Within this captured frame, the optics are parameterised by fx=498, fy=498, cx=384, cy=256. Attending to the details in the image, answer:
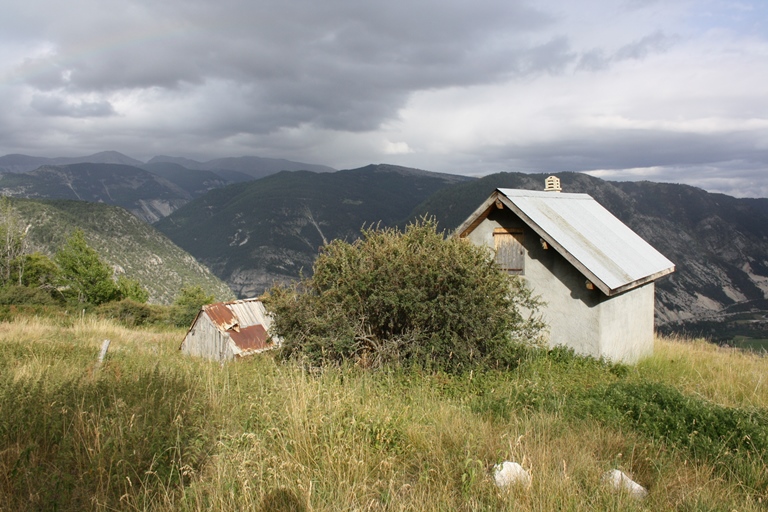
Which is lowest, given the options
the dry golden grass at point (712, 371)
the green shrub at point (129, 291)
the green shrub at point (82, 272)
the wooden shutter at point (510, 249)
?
the green shrub at point (129, 291)

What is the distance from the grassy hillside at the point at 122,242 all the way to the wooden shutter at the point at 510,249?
8186 cm

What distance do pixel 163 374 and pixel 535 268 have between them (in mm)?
8732

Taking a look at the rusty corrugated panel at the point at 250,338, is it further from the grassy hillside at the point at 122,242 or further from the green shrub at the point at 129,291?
the grassy hillside at the point at 122,242

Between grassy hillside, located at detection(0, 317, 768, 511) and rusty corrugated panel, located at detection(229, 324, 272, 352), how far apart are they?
54.5ft

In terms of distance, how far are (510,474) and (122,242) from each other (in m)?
114

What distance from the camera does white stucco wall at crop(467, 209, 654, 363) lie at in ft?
35.6

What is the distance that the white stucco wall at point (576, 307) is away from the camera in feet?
35.6

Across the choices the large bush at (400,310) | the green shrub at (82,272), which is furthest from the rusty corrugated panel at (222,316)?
the green shrub at (82,272)

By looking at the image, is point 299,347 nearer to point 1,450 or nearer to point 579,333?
point 1,450

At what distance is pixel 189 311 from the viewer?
4388cm

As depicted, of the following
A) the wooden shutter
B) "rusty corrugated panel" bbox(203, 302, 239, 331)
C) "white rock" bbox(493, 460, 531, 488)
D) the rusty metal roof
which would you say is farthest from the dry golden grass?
"rusty corrugated panel" bbox(203, 302, 239, 331)

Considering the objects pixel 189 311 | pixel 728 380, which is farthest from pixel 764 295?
pixel 728 380

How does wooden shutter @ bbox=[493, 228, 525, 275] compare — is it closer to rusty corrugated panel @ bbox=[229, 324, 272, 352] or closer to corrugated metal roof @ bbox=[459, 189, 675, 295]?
corrugated metal roof @ bbox=[459, 189, 675, 295]

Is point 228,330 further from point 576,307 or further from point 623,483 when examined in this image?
point 623,483
